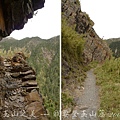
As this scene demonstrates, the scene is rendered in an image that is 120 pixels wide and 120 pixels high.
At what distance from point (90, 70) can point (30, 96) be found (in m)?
0.70

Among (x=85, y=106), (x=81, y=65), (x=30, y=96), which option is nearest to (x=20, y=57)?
(x=30, y=96)

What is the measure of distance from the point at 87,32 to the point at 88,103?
0.75 meters

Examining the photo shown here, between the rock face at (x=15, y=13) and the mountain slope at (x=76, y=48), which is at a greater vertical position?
the rock face at (x=15, y=13)

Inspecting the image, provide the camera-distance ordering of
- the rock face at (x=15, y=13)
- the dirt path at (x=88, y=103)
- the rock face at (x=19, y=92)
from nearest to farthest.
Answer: the rock face at (x=15, y=13)
the dirt path at (x=88, y=103)
the rock face at (x=19, y=92)

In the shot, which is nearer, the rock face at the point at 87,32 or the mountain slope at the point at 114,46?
the mountain slope at the point at 114,46

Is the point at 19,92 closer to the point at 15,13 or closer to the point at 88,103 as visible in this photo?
the point at 88,103

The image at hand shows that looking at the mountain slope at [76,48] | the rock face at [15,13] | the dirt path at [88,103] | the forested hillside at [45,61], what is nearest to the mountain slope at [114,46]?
the mountain slope at [76,48]

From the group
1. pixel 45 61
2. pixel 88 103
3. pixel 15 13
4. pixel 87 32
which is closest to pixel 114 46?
pixel 87 32

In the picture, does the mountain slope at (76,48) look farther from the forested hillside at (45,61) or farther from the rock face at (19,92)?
the rock face at (19,92)

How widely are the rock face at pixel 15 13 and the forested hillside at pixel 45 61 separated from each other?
6.9 inches

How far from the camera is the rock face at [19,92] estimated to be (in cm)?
318

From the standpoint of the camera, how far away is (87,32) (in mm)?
3281

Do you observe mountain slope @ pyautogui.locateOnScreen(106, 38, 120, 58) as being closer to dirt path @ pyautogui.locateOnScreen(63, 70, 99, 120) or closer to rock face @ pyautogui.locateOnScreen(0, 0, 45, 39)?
dirt path @ pyautogui.locateOnScreen(63, 70, 99, 120)

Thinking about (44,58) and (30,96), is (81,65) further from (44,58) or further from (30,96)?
(30,96)
